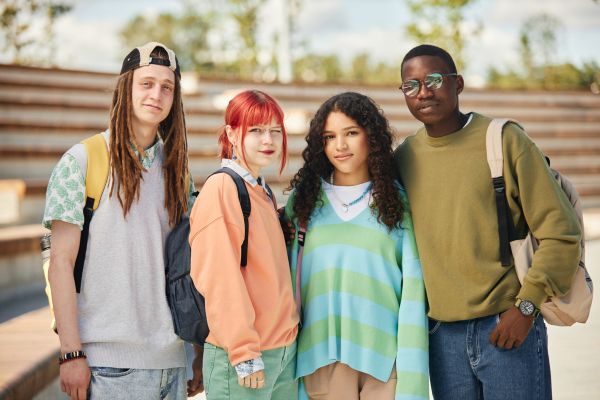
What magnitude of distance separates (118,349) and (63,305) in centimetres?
21

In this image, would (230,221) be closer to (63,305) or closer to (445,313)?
(63,305)

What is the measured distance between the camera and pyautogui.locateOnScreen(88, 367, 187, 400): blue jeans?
2.14 m

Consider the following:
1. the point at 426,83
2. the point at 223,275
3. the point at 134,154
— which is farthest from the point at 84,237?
the point at 426,83

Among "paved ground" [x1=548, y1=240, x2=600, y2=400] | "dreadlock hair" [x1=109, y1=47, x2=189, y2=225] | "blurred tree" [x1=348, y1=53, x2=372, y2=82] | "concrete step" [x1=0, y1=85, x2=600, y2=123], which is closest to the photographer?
"dreadlock hair" [x1=109, y1=47, x2=189, y2=225]

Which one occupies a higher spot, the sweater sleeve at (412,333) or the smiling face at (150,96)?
the smiling face at (150,96)

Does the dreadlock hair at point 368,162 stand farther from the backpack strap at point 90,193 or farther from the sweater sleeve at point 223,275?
the backpack strap at point 90,193

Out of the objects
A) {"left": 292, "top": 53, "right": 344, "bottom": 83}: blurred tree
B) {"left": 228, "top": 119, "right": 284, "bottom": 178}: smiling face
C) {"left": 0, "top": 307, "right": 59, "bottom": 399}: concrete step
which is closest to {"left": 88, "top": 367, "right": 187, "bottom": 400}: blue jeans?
{"left": 228, "top": 119, "right": 284, "bottom": 178}: smiling face

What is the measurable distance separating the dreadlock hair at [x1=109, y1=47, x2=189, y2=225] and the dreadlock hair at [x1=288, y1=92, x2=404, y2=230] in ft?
1.36

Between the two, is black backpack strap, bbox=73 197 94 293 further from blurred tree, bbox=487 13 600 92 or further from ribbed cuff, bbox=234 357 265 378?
blurred tree, bbox=487 13 600 92

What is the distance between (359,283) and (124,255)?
0.76 m

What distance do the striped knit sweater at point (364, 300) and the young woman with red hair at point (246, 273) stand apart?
0.38ft

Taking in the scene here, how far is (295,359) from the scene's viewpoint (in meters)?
2.47

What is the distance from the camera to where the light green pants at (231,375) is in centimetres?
221

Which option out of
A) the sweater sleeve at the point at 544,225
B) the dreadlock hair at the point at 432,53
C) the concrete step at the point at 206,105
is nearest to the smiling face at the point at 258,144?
the dreadlock hair at the point at 432,53
